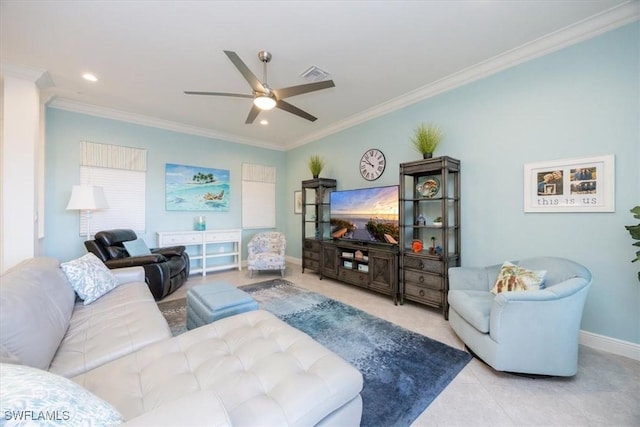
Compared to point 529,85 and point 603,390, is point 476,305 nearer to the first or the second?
point 603,390

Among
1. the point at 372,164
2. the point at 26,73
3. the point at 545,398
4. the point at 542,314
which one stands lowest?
the point at 545,398

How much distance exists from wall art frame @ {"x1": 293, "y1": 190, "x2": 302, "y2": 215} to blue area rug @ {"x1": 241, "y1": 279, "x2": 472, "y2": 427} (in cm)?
281

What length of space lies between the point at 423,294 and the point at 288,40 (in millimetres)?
3179

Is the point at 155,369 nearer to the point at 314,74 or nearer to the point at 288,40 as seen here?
the point at 288,40

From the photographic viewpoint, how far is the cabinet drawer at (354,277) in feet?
12.2

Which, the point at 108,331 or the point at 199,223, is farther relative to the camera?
the point at 199,223

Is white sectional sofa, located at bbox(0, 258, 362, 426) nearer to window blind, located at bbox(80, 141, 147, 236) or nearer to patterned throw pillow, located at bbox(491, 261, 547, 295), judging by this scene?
patterned throw pillow, located at bbox(491, 261, 547, 295)

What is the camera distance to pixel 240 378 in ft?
3.88

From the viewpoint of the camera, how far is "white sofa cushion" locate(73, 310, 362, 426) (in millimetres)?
1014

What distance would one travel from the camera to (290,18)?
220 centimetres

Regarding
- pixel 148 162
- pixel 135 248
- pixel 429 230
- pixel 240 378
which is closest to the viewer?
pixel 240 378

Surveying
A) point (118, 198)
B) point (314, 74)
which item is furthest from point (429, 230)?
point (118, 198)

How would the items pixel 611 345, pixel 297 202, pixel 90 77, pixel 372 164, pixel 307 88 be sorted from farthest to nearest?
pixel 297 202 < pixel 372 164 < pixel 90 77 < pixel 307 88 < pixel 611 345

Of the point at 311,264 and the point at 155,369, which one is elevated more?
the point at 155,369
